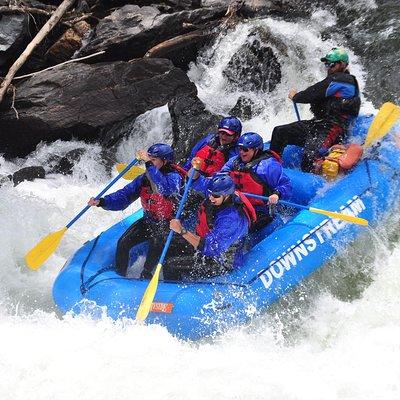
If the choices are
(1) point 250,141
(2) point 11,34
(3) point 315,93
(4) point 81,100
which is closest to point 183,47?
(4) point 81,100

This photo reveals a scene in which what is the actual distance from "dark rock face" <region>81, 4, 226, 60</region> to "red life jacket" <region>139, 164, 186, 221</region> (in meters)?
4.02

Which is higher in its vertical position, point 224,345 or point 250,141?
point 250,141

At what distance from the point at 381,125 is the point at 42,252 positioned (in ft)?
10.8

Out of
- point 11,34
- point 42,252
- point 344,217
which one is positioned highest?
point 11,34

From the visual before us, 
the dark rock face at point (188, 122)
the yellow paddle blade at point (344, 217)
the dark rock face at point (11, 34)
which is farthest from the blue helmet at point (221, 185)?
the dark rock face at point (11, 34)

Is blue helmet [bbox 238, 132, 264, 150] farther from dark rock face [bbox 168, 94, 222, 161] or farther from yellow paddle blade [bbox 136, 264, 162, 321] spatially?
dark rock face [bbox 168, 94, 222, 161]

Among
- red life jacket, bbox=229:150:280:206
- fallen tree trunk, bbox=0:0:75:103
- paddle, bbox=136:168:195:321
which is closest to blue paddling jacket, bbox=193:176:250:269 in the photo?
paddle, bbox=136:168:195:321

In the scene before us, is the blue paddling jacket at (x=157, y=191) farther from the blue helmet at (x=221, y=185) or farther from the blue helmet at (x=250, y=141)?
the blue helmet at (x=221, y=185)

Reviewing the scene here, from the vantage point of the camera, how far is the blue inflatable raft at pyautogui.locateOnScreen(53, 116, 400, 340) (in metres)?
4.39

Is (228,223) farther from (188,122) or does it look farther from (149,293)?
(188,122)

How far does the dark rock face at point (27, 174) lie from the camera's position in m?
7.63

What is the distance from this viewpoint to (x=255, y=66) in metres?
9.02

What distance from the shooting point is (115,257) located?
5.15 meters

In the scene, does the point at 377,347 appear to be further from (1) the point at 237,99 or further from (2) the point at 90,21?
(2) the point at 90,21
